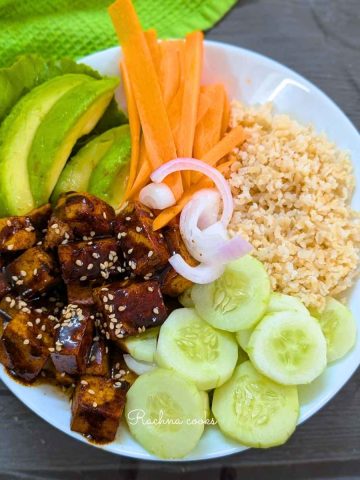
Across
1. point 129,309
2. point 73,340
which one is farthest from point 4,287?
point 129,309

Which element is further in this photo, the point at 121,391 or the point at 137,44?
the point at 137,44

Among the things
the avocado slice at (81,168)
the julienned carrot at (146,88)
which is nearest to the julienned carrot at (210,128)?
the julienned carrot at (146,88)

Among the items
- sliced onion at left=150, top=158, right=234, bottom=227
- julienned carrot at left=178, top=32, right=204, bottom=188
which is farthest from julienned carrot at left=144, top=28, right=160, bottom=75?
sliced onion at left=150, top=158, right=234, bottom=227

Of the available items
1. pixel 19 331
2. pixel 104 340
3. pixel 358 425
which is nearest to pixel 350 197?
pixel 358 425

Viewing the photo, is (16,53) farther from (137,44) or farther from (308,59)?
(308,59)

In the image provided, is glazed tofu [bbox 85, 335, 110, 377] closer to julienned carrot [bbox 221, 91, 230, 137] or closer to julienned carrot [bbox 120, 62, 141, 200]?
julienned carrot [bbox 120, 62, 141, 200]

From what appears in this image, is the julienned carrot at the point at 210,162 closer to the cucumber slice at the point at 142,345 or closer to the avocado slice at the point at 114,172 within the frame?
the avocado slice at the point at 114,172

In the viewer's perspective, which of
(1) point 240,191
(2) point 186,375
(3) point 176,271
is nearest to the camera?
(2) point 186,375
